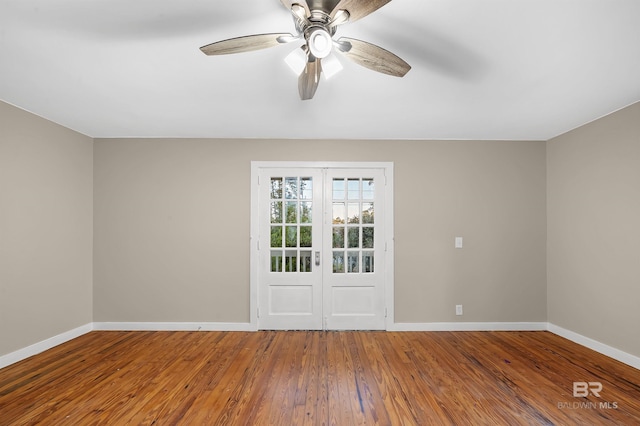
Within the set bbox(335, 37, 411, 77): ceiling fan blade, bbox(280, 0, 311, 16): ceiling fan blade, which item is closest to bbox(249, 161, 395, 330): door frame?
bbox(335, 37, 411, 77): ceiling fan blade

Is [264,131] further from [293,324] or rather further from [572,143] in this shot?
[572,143]

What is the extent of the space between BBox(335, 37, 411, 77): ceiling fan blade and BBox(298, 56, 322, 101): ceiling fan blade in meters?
0.20

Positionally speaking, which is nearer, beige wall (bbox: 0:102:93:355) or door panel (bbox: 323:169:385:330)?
beige wall (bbox: 0:102:93:355)

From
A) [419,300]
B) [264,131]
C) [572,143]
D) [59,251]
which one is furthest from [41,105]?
[572,143]

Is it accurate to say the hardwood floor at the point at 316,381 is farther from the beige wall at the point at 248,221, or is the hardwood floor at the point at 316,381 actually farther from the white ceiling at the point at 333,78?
the white ceiling at the point at 333,78

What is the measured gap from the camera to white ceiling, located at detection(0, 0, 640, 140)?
1.71 meters

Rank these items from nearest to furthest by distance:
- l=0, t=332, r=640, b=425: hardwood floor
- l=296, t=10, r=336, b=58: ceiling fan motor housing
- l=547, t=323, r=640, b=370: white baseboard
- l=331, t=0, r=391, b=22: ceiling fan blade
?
l=331, t=0, r=391, b=22: ceiling fan blade, l=296, t=10, r=336, b=58: ceiling fan motor housing, l=0, t=332, r=640, b=425: hardwood floor, l=547, t=323, r=640, b=370: white baseboard

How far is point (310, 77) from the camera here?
1994mm

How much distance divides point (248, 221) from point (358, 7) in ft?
9.91

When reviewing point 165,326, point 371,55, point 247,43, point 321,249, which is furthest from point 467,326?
point 247,43

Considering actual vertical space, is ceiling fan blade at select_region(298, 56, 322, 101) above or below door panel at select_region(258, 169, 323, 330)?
above

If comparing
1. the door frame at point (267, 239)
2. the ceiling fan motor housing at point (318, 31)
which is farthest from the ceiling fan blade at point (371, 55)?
the door frame at point (267, 239)

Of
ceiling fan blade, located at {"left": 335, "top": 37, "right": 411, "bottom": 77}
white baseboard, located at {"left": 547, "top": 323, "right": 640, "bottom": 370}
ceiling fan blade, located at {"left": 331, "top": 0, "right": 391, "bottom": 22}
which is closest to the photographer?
ceiling fan blade, located at {"left": 331, "top": 0, "right": 391, "bottom": 22}

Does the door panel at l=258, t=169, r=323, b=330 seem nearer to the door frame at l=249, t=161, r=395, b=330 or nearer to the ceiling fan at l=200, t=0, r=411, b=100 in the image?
the door frame at l=249, t=161, r=395, b=330
